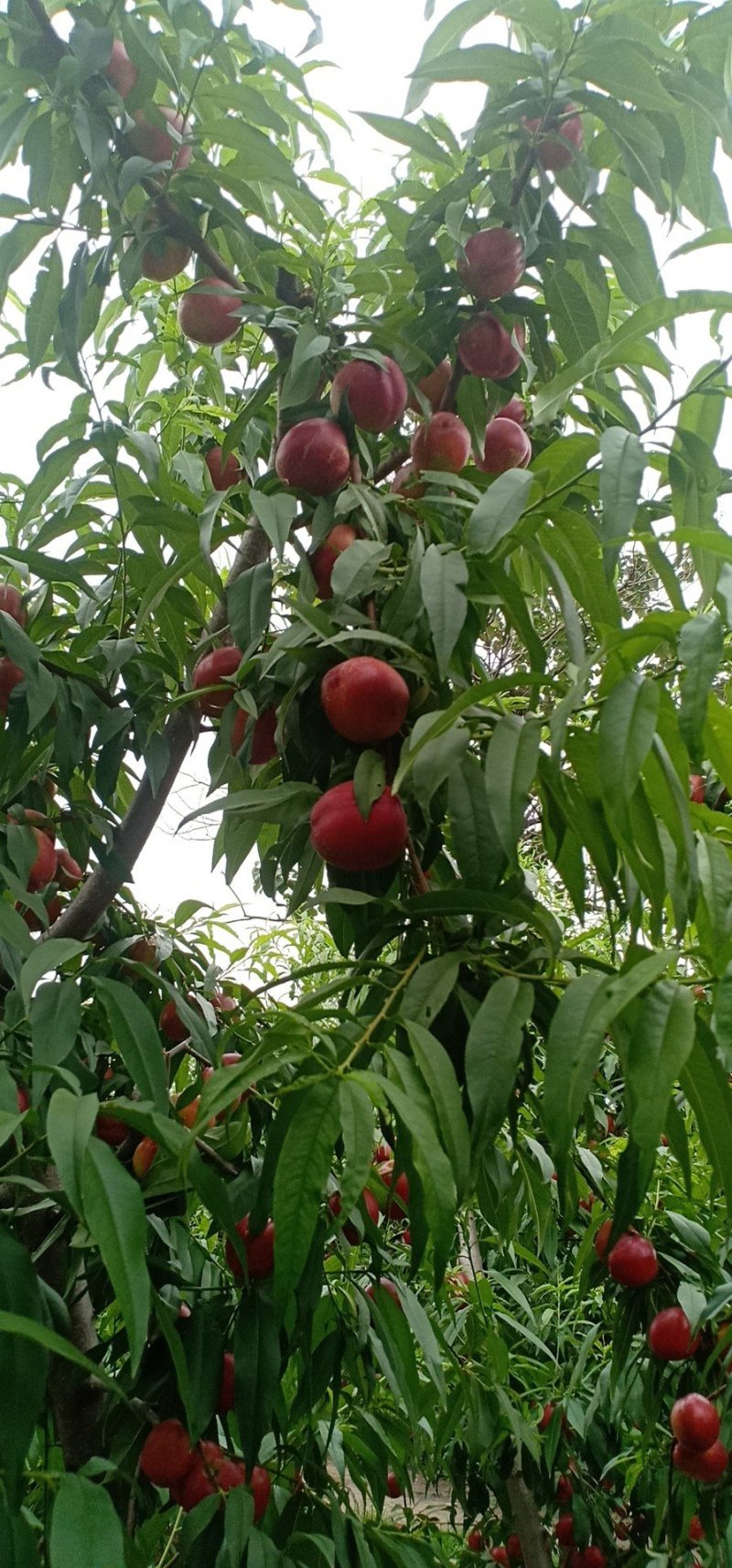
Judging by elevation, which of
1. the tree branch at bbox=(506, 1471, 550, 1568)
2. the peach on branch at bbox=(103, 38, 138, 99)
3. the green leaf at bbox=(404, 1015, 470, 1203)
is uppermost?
the peach on branch at bbox=(103, 38, 138, 99)

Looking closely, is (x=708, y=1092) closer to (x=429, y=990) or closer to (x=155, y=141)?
(x=429, y=990)

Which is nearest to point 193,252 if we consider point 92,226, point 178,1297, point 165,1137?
point 92,226

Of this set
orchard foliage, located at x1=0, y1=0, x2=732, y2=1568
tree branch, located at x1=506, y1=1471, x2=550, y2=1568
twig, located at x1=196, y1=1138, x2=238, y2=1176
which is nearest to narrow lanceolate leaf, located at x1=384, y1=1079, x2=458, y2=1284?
orchard foliage, located at x1=0, y1=0, x2=732, y2=1568

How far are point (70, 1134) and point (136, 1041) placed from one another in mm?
126

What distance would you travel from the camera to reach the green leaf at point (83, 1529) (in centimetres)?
44

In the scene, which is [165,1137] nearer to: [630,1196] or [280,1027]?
[280,1027]

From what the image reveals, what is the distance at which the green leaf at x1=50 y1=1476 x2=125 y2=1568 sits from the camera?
442 millimetres

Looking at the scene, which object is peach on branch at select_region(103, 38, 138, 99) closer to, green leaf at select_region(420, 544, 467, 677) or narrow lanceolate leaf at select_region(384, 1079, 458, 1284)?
green leaf at select_region(420, 544, 467, 677)

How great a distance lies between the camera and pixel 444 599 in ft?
1.74

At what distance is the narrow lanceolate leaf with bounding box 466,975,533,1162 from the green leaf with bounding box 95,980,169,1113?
18 centimetres

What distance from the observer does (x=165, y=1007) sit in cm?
92

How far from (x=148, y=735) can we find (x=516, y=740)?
13.2 inches

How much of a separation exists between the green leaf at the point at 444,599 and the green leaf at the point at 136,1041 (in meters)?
0.24

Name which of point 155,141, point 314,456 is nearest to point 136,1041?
point 314,456
